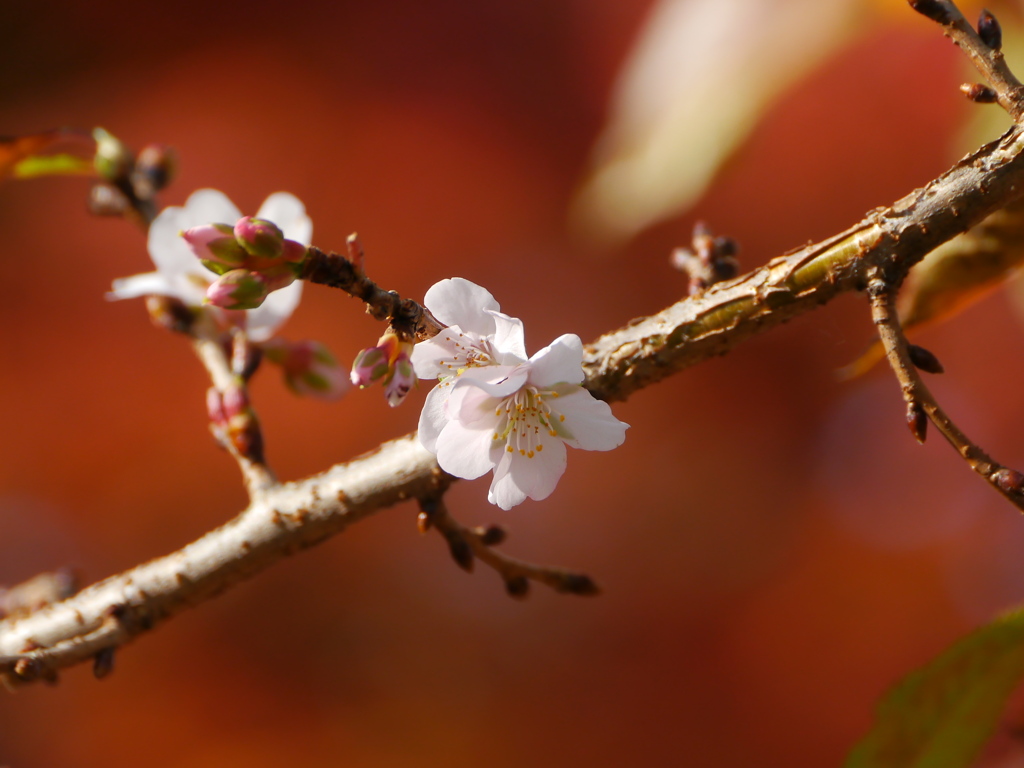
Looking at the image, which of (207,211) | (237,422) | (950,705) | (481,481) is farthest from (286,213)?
(481,481)

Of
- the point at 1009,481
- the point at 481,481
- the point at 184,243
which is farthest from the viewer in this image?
the point at 481,481

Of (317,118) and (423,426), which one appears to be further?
(317,118)

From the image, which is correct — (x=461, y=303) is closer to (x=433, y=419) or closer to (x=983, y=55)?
(x=433, y=419)

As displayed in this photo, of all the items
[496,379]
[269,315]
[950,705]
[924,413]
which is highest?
[269,315]

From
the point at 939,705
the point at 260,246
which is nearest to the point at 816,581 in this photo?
the point at 939,705

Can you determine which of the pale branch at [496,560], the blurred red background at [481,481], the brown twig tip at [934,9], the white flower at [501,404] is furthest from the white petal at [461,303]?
the blurred red background at [481,481]

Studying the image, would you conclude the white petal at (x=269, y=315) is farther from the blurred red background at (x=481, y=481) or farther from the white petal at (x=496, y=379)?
the blurred red background at (x=481, y=481)

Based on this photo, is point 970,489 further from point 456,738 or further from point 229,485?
point 229,485

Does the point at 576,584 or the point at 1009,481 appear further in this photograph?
the point at 576,584
